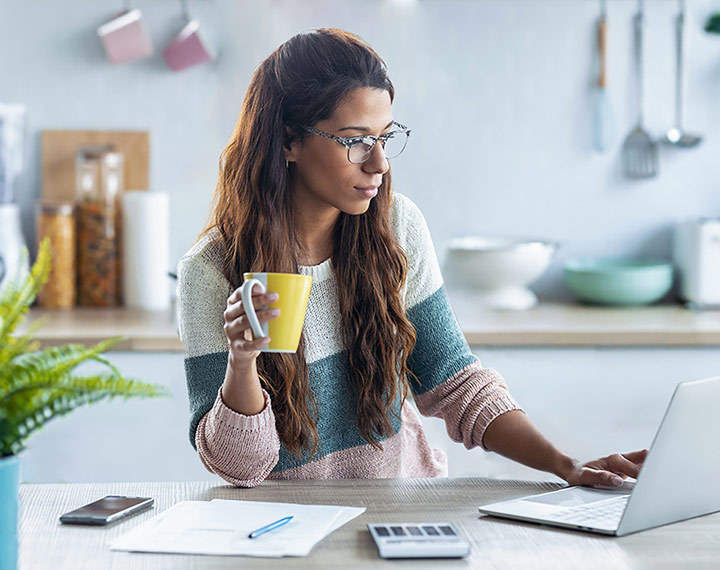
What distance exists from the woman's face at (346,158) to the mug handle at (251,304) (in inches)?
17.0

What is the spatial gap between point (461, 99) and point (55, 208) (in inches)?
49.6

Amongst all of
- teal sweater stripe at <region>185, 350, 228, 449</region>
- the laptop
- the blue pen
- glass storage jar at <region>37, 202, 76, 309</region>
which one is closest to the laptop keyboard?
the laptop

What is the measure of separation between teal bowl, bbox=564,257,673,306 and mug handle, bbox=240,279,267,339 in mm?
1867

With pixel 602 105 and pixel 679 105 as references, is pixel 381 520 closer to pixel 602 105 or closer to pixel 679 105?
pixel 602 105

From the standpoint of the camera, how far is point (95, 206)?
286cm

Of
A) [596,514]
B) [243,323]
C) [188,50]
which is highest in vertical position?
[188,50]

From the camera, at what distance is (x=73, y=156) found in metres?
2.94

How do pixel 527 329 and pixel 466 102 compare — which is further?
pixel 466 102

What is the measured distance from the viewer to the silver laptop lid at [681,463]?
1068mm

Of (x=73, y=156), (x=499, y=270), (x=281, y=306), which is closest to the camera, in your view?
(x=281, y=306)

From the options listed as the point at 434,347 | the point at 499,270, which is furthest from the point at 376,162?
the point at 499,270

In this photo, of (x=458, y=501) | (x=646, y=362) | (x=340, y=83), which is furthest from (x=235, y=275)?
(x=646, y=362)

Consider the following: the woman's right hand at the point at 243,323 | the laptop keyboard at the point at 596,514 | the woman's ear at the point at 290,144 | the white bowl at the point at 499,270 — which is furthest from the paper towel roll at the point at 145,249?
the laptop keyboard at the point at 596,514

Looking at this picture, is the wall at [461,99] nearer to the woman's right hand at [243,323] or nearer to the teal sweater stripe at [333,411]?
the teal sweater stripe at [333,411]
